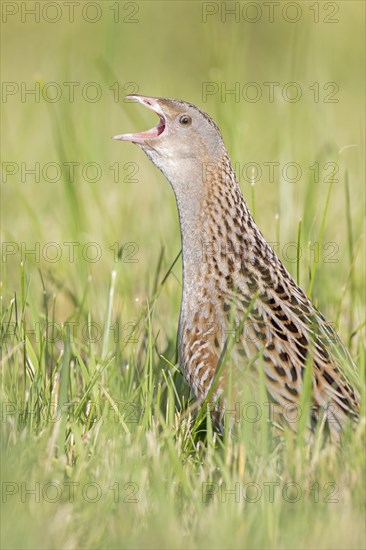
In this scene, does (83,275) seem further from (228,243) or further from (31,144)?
(31,144)

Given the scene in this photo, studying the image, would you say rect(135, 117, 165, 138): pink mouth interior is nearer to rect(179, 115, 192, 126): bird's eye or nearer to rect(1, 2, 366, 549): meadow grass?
rect(179, 115, 192, 126): bird's eye

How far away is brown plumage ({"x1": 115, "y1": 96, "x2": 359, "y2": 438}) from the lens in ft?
12.7

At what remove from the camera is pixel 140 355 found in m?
5.10

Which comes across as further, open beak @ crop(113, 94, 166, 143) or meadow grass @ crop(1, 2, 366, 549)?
open beak @ crop(113, 94, 166, 143)

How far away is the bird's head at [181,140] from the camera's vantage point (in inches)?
177

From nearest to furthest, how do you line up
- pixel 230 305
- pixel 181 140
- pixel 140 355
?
pixel 230 305 < pixel 181 140 < pixel 140 355

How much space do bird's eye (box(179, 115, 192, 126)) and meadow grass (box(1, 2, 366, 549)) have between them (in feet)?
1.67

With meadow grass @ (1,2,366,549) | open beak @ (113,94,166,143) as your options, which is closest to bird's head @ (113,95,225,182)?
open beak @ (113,94,166,143)

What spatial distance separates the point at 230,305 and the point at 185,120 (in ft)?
2.88

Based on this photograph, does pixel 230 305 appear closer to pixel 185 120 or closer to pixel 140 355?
pixel 185 120

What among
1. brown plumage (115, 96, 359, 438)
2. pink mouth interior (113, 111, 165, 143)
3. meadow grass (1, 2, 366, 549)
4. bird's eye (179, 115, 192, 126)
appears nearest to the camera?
meadow grass (1, 2, 366, 549)

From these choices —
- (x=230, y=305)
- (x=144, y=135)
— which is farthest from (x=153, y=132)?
(x=230, y=305)

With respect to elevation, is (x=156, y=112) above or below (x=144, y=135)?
above

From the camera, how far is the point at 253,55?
12219mm
